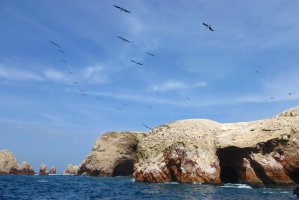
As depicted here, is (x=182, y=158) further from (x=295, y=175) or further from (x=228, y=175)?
(x=295, y=175)

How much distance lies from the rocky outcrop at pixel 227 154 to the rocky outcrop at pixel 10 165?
258 ft

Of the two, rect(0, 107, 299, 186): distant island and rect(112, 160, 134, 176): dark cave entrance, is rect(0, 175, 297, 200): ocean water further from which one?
rect(112, 160, 134, 176): dark cave entrance

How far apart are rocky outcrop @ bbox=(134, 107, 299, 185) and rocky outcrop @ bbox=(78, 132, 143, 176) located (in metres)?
42.9

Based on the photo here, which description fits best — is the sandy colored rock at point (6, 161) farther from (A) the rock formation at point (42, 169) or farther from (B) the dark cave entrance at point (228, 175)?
(B) the dark cave entrance at point (228, 175)

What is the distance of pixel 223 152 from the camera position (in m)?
65.9

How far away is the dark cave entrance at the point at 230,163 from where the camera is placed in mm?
64750

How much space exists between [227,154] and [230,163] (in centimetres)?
195

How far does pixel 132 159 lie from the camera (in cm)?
11588

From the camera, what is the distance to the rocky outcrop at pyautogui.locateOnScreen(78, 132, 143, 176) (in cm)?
11469

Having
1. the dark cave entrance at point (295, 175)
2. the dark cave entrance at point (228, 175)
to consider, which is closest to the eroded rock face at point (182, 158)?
the dark cave entrance at point (228, 175)

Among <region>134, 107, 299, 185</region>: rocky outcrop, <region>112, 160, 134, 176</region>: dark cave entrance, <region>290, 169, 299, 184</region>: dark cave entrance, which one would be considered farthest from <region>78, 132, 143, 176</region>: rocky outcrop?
<region>290, 169, 299, 184</region>: dark cave entrance

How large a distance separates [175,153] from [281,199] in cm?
2666

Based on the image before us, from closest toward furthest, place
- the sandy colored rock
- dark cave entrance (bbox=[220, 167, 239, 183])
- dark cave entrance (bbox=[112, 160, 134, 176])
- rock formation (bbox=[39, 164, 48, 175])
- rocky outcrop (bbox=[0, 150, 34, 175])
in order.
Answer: dark cave entrance (bbox=[220, 167, 239, 183]), dark cave entrance (bbox=[112, 160, 134, 176]), the sandy colored rock, rocky outcrop (bbox=[0, 150, 34, 175]), rock formation (bbox=[39, 164, 48, 175])

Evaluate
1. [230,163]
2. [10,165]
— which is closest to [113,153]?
[10,165]
